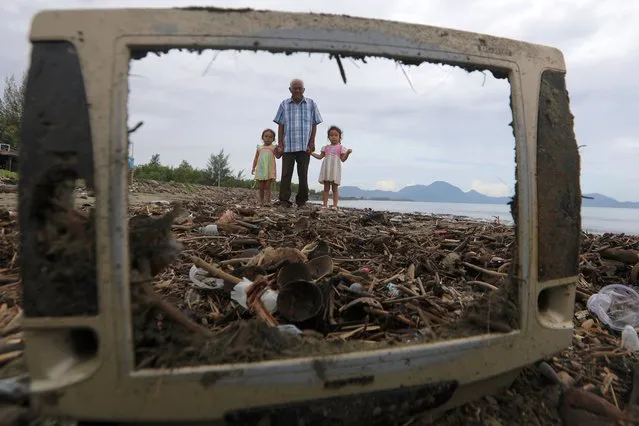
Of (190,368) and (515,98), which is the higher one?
(515,98)

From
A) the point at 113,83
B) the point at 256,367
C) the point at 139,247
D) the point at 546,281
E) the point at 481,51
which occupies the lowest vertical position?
the point at 256,367

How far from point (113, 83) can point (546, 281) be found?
1962 mm

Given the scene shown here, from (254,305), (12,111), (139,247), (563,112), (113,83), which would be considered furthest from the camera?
(12,111)

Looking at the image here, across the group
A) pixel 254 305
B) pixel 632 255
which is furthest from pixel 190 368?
pixel 632 255

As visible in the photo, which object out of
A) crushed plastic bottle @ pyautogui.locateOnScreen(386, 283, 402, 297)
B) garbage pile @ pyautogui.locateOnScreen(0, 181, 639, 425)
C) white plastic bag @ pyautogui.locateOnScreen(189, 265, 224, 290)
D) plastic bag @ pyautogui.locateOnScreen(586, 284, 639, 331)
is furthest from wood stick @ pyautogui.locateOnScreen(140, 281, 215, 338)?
plastic bag @ pyautogui.locateOnScreen(586, 284, 639, 331)

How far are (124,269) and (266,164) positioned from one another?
854 centimetres

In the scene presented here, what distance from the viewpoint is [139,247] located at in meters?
1.86

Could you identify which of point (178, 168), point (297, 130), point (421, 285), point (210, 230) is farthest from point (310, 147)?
point (178, 168)

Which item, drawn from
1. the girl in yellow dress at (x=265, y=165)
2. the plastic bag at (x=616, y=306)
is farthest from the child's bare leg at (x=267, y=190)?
the plastic bag at (x=616, y=306)

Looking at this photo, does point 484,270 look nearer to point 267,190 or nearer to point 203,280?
point 203,280

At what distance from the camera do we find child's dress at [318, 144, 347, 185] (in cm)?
964

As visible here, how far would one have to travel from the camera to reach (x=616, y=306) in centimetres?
333

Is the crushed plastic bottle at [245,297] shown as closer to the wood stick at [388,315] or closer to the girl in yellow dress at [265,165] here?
the wood stick at [388,315]

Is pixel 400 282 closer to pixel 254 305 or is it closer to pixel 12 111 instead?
pixel 254 305
